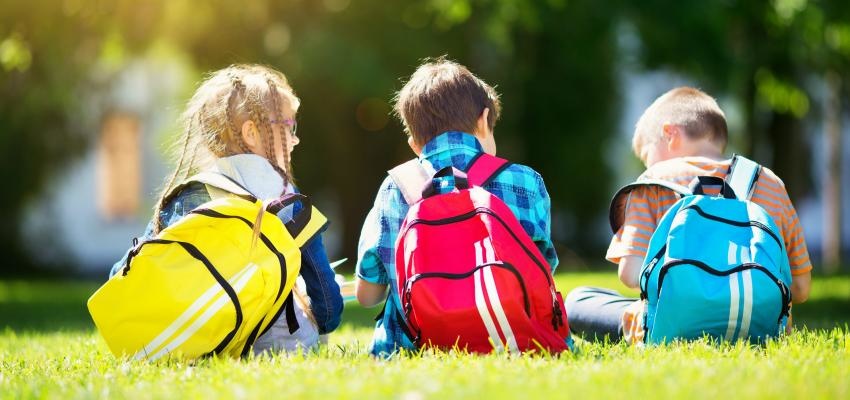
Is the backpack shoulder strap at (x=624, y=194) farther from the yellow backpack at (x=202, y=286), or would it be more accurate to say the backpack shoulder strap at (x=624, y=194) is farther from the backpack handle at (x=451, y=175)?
the yellow backpack at (x=202, y=286)

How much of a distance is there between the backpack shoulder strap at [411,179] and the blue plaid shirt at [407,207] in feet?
0.11

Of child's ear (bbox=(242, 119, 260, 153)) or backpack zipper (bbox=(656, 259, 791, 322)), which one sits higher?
child's ear (bbox=(242, 119, 260, 153))

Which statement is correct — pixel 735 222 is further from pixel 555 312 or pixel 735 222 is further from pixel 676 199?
pixel 555 312

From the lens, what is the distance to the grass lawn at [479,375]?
2.73 metres

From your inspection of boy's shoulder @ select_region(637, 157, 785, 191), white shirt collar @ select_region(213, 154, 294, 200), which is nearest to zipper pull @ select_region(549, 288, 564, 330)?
boy's shoulder @ select_region(637, 157, 785, 191)

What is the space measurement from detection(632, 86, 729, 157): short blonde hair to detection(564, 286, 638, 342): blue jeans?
29.0 inches

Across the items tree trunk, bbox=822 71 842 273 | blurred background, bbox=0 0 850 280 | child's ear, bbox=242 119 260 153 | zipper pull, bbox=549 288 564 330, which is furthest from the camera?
tree trunk, bbox=822 71 842 273

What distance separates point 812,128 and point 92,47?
1135cm

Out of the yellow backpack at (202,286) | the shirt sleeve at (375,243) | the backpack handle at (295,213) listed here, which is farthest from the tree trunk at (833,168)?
the yellow backpack at (202,286)

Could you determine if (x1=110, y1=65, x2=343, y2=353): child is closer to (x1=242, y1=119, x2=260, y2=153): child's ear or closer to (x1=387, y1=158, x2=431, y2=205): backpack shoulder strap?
(x1=242, y1=119, x2=260, y2=153): child's ear

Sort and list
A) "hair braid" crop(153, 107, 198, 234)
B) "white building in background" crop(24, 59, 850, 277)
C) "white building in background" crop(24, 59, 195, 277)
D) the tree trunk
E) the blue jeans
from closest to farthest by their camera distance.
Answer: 1. "hair braid" crop(153, 107, 198, 234)
2. the blue jeans
3. the tree trunk
4. "white building in background" crop(24, 59, 850, 277)
5. "white building in background" crop(24, 59, 195, 277)

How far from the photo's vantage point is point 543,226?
12.7ft

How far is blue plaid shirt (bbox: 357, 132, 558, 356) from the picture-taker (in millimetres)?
3803

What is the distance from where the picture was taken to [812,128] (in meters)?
16.5
